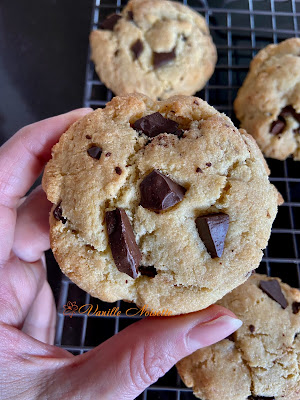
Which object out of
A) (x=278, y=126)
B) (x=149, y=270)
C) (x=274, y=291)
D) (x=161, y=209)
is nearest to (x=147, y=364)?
(x=149, y=270)

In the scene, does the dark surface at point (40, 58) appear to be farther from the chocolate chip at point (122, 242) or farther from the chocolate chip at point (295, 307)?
the chocolate chip at point (295, 307)

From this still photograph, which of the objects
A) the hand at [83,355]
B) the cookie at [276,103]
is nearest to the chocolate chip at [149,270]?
the hand at [83,355]

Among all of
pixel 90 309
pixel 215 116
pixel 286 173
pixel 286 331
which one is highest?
pixel 215 116

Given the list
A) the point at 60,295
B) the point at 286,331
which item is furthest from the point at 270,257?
the point at 60,295

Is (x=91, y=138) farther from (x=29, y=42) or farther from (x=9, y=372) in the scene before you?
(x=29, y=42)

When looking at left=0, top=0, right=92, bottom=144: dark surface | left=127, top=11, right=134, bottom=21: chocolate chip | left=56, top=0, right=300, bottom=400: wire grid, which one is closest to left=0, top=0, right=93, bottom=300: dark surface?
left=0, top=0, right=92, bottom=144: dark surface

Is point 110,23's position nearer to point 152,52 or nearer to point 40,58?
point 152,52
